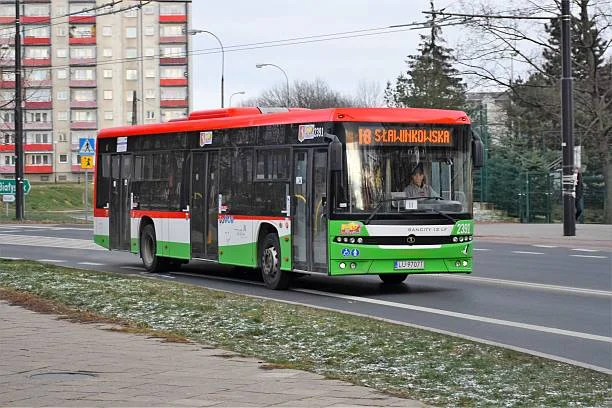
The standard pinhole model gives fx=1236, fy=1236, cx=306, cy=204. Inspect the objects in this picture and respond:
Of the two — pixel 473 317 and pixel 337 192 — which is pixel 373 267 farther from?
pixel 473 317

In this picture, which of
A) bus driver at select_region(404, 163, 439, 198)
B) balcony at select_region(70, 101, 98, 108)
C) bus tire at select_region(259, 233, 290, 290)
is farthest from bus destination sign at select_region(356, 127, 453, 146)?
balcony at select_region(70, 101, 98, 108)

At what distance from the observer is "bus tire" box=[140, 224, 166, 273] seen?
23.3 meters

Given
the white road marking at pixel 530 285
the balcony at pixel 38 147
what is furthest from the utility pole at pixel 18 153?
the balcony at pixel 38 147

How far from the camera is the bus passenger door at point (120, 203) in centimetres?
2433

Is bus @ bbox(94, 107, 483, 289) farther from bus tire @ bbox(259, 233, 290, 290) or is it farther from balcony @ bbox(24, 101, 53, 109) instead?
balcony @ bbox(24, 101, 53, 109)

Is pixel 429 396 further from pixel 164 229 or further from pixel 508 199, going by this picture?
pixel 508 199

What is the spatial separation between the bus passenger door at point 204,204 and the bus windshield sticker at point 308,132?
115 inches

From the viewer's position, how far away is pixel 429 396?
346 inches

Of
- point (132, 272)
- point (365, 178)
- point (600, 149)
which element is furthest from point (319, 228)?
point (600, 149)

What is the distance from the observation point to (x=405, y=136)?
18078 millimetres

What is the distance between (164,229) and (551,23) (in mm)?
26389

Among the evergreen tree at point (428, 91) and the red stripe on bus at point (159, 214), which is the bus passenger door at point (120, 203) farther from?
the evergreen tree at point (428, 91)

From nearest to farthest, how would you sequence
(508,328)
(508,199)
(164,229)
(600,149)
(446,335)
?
(446,335)
(508,328)
(164,229)
(600,149)
(508,199)

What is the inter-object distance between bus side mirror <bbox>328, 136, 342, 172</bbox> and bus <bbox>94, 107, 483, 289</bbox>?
14 millimetres
